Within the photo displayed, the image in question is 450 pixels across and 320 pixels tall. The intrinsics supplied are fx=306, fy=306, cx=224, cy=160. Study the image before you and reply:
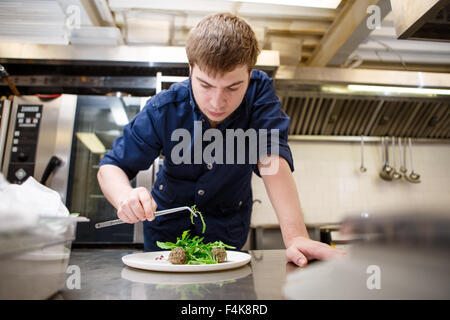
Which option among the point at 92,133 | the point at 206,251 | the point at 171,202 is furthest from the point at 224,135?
the point at 92,133

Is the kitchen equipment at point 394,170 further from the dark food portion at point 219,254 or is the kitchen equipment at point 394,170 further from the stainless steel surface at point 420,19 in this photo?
the dark food portion at point 219,254

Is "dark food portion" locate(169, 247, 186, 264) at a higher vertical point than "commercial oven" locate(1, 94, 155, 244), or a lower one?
lower

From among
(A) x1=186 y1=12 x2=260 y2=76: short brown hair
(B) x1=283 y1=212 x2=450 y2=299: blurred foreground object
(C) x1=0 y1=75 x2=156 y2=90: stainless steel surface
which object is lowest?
(B) x1=283 y1=212 x2=450 y2=299: blurred foreground object

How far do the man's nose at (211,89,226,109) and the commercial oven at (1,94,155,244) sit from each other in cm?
136

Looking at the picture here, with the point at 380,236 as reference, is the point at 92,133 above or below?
above

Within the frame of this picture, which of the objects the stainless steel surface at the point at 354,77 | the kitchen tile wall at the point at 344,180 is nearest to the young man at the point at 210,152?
the stainless steel surface at the point at 354,77

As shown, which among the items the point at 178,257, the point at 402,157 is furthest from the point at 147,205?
the point at 402,157

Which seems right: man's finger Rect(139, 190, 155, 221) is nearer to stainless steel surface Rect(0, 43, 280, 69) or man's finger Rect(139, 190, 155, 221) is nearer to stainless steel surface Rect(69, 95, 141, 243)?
stainless steel surface Rect(69, 95, 141, 243)

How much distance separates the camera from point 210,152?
1.22 metres

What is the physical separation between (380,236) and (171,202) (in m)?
0.96

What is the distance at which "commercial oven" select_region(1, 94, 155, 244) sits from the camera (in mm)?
2137

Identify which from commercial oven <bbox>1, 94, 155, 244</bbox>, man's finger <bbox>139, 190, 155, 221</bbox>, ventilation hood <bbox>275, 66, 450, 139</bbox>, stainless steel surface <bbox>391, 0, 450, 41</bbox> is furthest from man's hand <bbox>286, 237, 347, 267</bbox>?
ventilation hood <bbox>275, 66, 450, 139</bbox>
